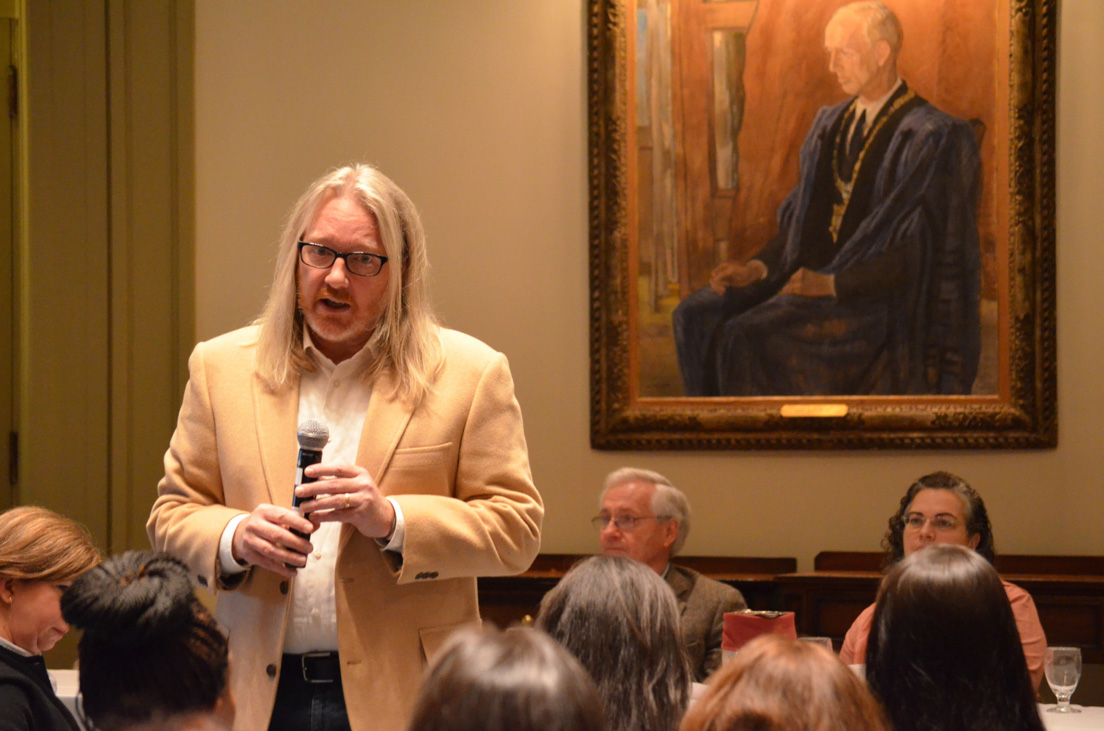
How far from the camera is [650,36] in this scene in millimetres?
5359

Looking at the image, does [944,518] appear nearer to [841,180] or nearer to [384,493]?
[841,180]

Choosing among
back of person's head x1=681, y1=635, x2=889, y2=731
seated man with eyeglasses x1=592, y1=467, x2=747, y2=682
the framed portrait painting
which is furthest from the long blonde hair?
the framed portrait painting

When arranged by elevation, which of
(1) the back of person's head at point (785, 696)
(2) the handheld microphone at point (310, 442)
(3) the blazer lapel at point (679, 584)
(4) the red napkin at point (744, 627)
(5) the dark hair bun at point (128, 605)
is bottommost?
(3) the blazer lapel at point (679, 584)

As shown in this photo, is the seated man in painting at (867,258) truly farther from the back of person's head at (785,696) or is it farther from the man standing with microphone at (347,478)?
the back of person's head at (785,696)

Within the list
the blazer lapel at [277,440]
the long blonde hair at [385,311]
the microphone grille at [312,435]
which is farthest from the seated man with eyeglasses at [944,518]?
the microphone grille at [312,435]

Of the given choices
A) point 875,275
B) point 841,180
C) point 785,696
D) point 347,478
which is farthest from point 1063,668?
point 841,180

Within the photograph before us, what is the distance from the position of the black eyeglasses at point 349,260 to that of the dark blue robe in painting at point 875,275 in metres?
3.06

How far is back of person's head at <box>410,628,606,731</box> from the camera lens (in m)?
1.08

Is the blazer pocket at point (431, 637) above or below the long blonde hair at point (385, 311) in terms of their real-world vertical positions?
below

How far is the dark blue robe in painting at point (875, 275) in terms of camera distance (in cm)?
511

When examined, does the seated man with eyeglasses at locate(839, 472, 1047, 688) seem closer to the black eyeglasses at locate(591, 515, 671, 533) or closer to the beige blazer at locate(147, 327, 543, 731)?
the black eyeglasses at locate(591, 515, 671, 533)

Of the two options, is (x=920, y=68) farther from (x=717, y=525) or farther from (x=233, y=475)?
(x=233, y=475)

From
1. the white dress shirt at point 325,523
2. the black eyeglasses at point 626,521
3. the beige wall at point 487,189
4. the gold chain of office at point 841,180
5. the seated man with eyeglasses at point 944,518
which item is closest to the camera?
the white dress shirt at point 325,523

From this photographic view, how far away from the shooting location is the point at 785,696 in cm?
133
